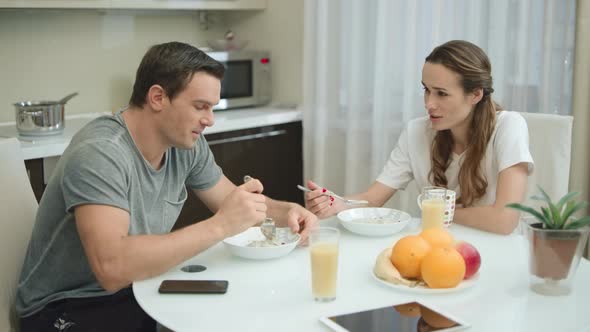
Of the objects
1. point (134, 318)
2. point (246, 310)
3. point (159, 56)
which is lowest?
point (134, 318)

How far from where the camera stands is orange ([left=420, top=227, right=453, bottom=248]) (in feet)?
4.95

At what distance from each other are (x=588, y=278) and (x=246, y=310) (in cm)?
77

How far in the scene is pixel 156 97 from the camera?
1.79 metres

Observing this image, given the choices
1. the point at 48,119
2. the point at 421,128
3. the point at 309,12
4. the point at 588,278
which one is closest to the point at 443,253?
the point at 588,278

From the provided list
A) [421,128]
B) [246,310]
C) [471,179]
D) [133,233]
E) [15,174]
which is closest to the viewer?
[246,310]

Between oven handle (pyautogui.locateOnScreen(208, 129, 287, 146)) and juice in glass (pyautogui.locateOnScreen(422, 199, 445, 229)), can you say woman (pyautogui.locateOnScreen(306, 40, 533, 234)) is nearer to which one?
juice in glass (pyautogui.locateOnScreen(422, 199, 445, 229))

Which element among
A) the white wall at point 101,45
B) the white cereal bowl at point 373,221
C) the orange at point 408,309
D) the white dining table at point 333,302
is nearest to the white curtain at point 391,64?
the white wall at point 101,45

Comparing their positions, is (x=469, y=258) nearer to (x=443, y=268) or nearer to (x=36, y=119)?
(x=443, y=268)

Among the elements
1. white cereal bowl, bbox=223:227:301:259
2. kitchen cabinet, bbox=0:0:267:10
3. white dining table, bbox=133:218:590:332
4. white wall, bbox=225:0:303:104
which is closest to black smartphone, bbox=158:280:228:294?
white dining table, bbox=133:218:590:332

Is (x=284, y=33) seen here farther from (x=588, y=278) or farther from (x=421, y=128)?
(x=588, y=278)

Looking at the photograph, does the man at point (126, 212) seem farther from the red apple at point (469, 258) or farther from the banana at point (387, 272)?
the red apple at point (469, 258)

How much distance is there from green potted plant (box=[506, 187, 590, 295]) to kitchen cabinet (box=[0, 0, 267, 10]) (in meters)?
2.25

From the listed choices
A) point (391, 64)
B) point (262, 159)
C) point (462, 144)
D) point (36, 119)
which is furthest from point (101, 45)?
point (462, 144)

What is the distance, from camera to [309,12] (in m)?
3.46
